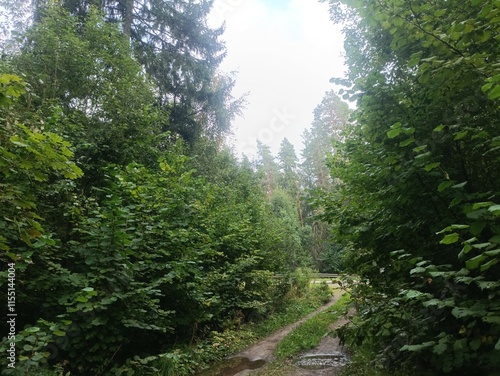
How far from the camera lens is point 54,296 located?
164 inches

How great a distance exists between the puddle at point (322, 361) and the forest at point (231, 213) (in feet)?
2.84

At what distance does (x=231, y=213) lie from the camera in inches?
362

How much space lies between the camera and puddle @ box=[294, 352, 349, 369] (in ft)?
18.5

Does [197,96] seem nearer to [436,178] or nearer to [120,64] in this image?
[120,64]

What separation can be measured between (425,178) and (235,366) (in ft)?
16.5

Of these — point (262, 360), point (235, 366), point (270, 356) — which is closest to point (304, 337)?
point (270, 356)

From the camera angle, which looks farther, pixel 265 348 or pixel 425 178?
pixel 265 348

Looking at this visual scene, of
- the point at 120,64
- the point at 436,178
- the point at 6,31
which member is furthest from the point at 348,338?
the point at 6,31

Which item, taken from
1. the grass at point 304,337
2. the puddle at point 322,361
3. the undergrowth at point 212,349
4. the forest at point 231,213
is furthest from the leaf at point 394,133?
the puddle at point 322,361

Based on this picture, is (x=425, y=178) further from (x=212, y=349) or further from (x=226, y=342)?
(x=226, y=342)

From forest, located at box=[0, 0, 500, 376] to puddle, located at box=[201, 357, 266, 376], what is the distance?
404 millimetres

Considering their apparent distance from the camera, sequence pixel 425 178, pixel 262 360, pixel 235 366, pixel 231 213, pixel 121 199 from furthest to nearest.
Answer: pixel 231 213 < pixel 262 360 < pixel 235 366 < pixel 121 199 < pixel 425 178

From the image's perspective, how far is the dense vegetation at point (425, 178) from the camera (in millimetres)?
2393

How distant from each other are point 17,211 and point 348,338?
343cm
